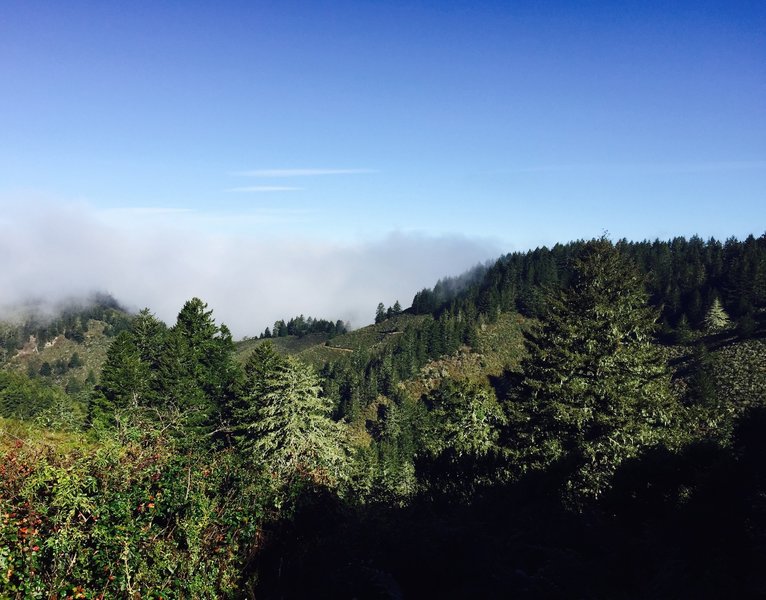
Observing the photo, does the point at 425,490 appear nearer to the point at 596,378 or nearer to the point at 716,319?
the point at 596,378

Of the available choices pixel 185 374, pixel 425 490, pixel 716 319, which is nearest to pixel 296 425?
pixel 425 490

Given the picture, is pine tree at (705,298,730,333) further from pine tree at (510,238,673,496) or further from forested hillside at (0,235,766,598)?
pine tree at (510,238,673,496)

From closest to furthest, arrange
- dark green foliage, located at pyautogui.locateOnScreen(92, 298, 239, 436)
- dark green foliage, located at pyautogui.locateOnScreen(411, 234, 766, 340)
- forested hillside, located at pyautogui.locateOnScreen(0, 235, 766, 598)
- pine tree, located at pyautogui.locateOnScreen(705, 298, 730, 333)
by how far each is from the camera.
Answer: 1. forested hillside, located at pyautogui.locateOnScreen(0, 235, 766, 598)
2. dark green foliage, located at pyautogui.locateOnScreen(92, 298, 239, 436)
3. pine tree, located at pyautogui.locateOnScreen(705, 298, 730, 333)
4. dark green foliage, located at pyautogui.locateOnScreen(411, 234, 766, 340)

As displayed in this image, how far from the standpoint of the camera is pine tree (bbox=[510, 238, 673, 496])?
76.7 feet

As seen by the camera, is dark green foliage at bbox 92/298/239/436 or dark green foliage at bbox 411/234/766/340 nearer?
dark green foliage at bbox 92/298/239/436

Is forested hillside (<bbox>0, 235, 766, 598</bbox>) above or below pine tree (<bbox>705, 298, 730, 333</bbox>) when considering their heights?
below

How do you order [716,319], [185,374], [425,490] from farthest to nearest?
1. [716,319]
2. [185,374]
3. [425,490]

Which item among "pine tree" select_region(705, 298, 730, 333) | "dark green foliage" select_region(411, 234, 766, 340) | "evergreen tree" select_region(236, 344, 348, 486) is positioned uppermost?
"dark green foliage" select_region(411, 234, 766, 340)

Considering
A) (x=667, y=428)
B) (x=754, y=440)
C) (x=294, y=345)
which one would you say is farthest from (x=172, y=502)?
(x=294, y=345)

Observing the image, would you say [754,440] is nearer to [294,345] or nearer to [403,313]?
[403,313]

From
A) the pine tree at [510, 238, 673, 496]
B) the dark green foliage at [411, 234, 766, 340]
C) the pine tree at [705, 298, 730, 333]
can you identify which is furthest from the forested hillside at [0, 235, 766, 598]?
the pine tree at [705, 298, 730, 333]

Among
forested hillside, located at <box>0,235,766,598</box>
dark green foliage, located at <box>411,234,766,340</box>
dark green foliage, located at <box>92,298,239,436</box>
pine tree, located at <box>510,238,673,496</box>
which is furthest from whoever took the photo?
dark green foliage, located at <box>411,234,766,340</box>

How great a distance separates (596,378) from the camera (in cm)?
2467

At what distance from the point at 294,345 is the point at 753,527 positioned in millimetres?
184954
